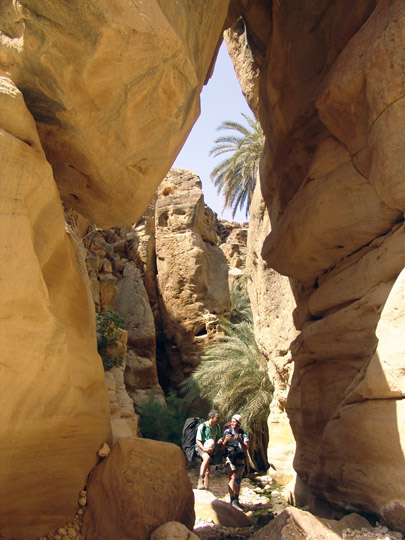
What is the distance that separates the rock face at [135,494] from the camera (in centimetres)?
384

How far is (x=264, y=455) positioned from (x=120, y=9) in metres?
10.5

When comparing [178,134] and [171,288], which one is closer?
[178,134]

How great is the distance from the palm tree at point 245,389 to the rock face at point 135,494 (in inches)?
253

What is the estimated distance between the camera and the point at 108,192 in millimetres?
4461

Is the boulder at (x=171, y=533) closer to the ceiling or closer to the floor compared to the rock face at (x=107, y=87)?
closer to the floor

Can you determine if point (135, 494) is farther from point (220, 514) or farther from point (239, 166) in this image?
point (239, 166)

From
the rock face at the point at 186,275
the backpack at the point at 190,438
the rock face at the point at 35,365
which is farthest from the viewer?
the rock face at the point at 186,275

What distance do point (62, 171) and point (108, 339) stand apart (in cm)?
488

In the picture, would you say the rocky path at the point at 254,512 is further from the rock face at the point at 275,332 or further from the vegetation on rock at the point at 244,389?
the vegetation on rock at the point at 244,389

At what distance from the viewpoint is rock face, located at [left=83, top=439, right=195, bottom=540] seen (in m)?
3.84

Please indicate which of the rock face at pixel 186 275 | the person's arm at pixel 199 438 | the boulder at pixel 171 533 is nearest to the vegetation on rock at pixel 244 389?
the rock face at pixel 186 275

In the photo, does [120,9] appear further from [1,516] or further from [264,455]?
[264,455]

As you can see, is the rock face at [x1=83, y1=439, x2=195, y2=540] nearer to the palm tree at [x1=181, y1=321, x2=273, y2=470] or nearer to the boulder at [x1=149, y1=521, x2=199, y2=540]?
the boulder at [x1=149, y1=521, x2=199, y2=540]

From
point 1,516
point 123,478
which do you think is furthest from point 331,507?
point 1,516
